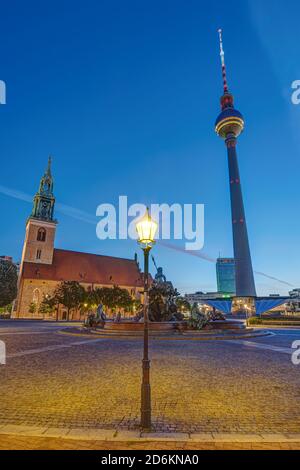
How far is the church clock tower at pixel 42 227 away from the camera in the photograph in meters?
68.4

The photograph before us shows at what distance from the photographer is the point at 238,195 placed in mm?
79062

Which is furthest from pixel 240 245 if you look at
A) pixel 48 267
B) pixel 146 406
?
pixel 146 406

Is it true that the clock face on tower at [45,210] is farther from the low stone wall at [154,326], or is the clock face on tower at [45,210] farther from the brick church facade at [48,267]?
the low stone wall at [154,326]

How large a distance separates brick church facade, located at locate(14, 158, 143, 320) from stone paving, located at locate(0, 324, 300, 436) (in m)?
58.3

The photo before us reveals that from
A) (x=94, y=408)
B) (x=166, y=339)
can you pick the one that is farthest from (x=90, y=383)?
(x=166, y=339)

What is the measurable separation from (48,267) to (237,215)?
56.2m

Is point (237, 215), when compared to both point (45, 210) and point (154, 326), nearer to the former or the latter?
point (45, 210)

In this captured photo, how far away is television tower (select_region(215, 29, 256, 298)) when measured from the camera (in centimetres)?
7600

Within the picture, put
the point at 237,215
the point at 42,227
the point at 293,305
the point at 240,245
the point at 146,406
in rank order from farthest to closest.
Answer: the point at 293,305
the point at 237,215
the point at 240,245
the point at 42,227
the point at 146,406

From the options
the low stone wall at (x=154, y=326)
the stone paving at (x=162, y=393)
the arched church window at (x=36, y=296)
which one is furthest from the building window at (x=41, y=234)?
the stone paving at (x=162, y=393)

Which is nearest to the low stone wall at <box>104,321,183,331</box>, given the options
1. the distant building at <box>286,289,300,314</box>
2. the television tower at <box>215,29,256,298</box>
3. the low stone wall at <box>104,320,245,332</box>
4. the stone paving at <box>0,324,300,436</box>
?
the low stone wall at <box>104,320,245,332</box>

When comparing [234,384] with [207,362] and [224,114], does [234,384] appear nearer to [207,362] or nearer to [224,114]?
[207,362]

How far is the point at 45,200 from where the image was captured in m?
72.8

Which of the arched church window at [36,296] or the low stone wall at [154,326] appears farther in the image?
the arched church window at [36,296]
